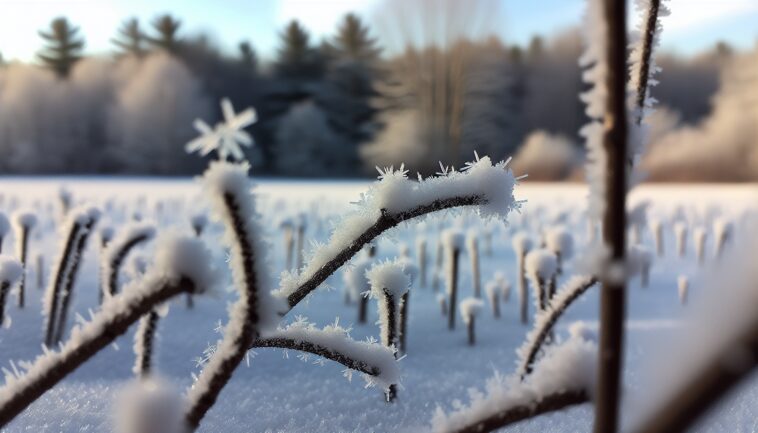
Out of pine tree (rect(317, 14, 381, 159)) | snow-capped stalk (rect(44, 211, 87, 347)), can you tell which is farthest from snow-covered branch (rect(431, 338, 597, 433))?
pine tree (rect(317, 14, 381, 159))

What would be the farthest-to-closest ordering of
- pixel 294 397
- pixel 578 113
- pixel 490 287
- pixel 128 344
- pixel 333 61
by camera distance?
1. pixel 333 61
2. pixel 578 113
3. pixel 490 287
4. pixel 128 344
5. pixel 294 397

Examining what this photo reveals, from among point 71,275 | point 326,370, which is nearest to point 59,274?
point 71,275

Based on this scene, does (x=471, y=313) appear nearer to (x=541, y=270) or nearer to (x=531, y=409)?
(x=541, y=270)

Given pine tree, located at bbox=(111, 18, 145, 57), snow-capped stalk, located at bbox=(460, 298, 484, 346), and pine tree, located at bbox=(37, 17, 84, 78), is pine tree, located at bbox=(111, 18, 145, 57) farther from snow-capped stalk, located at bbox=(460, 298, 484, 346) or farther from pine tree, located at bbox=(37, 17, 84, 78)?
snow-capped stalk, located at bbox=(460, 298, 484, 346)

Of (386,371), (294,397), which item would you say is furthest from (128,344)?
(386,371)

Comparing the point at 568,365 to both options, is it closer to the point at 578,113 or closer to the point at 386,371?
the point at 386,371

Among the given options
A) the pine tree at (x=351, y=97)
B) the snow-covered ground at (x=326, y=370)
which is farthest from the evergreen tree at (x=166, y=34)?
the snow-covered ground at (x=326, y=370)
